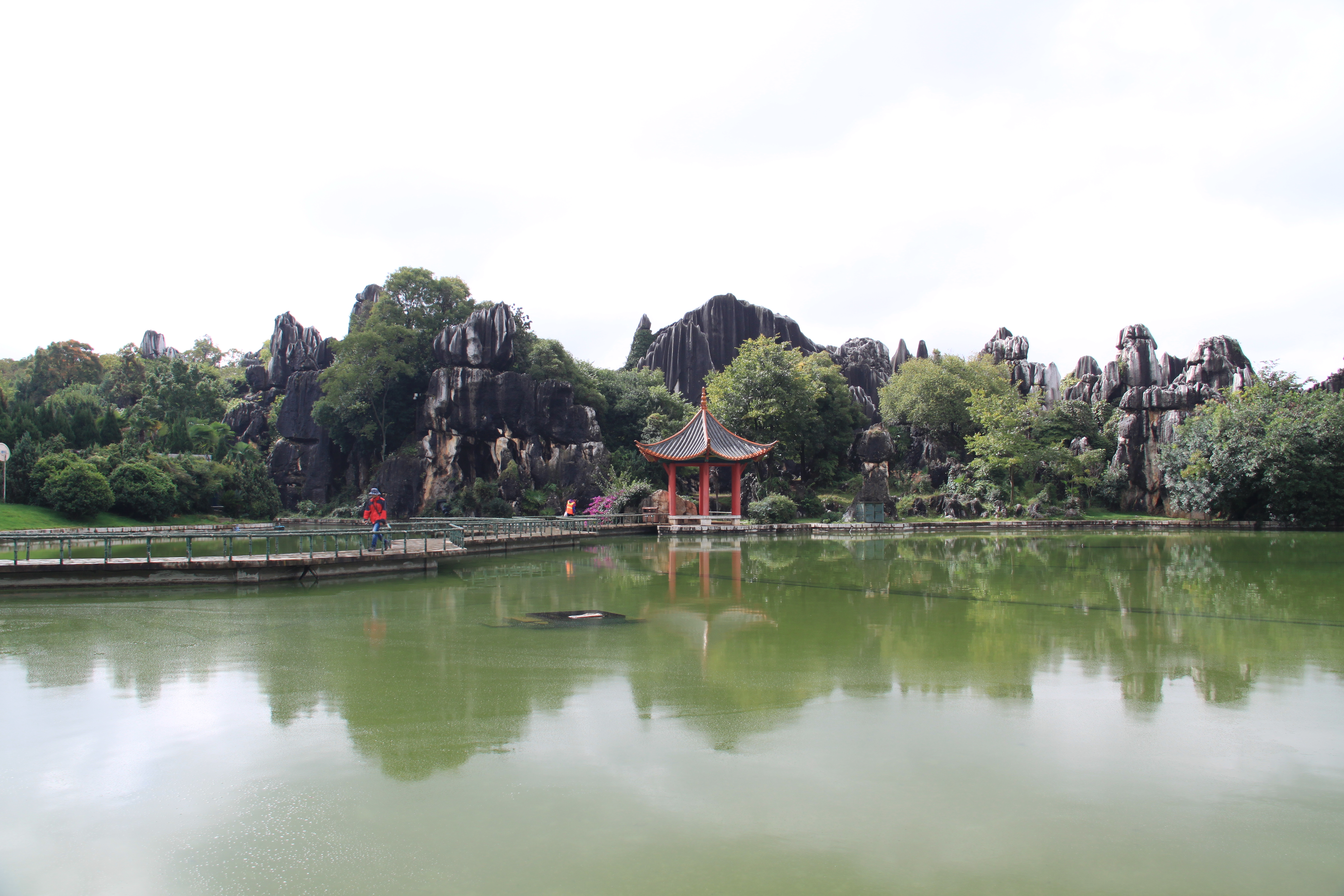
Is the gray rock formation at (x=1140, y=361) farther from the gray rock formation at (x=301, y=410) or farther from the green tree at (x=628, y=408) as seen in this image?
the gray rock formation at (x=301, y=410)

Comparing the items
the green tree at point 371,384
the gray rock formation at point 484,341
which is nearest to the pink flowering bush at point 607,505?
the gray rock formation at point 484,341

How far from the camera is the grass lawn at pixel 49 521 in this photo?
2322 centimetres

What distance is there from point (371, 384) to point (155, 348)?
41114 mm

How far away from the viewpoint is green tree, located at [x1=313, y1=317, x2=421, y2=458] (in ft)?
110

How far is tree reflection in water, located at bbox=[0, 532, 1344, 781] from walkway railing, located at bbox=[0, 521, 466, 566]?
99 centimetres

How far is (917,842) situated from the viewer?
3.23 metres

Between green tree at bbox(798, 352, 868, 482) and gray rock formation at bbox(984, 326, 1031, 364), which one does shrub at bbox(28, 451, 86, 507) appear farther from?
gray rock formation at bbox(984, 326, 1031, 364)

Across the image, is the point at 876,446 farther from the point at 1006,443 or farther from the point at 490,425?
the point at 490,425

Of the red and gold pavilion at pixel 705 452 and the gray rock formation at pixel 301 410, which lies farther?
the gray rock formation at pixel 301 410

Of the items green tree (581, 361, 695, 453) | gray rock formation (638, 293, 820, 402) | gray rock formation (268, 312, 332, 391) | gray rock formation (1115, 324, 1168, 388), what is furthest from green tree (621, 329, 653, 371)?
gray rock formation (1115, 324, 1168, 388)

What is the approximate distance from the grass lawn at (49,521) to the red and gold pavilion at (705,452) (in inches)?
665

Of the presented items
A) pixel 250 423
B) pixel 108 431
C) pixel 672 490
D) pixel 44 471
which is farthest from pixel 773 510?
pixel 250 423

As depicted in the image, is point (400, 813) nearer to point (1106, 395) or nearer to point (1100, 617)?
point (1100, 617)

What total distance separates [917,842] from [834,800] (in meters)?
0.48
